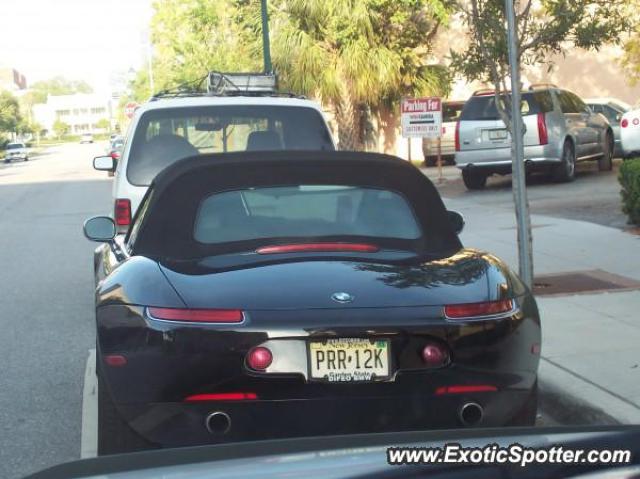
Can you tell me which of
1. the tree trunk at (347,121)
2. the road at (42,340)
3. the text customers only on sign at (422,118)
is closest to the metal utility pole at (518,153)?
the road at (42,340)

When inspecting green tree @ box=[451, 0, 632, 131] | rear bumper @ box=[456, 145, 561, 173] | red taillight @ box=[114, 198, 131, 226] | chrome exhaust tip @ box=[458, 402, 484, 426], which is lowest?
rear bumper @ box=[456, 145, 561, 173]

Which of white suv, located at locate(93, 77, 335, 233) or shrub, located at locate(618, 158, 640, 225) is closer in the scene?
white suv, located at locate(93, 77, 335, 233)

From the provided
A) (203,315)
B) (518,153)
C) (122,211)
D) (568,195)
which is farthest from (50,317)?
(568,195)

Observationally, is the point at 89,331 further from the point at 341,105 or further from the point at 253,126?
the point at 341,105

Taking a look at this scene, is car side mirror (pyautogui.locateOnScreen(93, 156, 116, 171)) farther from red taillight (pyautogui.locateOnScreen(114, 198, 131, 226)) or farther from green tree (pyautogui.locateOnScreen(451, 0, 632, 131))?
green tree (pyautogui.locateOnScreen(451, 0, 632, 131))

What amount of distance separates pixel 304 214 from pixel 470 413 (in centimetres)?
157

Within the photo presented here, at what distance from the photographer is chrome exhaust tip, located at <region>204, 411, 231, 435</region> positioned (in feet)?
13.1

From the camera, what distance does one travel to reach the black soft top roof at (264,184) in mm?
4895

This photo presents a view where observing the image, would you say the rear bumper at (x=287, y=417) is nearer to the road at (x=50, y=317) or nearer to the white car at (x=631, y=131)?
the road at (x=50, y=317)

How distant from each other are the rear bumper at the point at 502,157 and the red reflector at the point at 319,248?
624 inches

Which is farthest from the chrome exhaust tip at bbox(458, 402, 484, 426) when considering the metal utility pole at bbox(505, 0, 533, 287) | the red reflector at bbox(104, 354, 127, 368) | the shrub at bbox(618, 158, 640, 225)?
the shrub at bbox(618, 158, 640, 225)

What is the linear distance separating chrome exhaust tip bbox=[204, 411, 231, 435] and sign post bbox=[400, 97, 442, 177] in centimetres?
1812

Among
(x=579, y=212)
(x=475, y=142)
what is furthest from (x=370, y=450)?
(x=475, y=142)

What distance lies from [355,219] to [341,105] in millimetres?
24620
